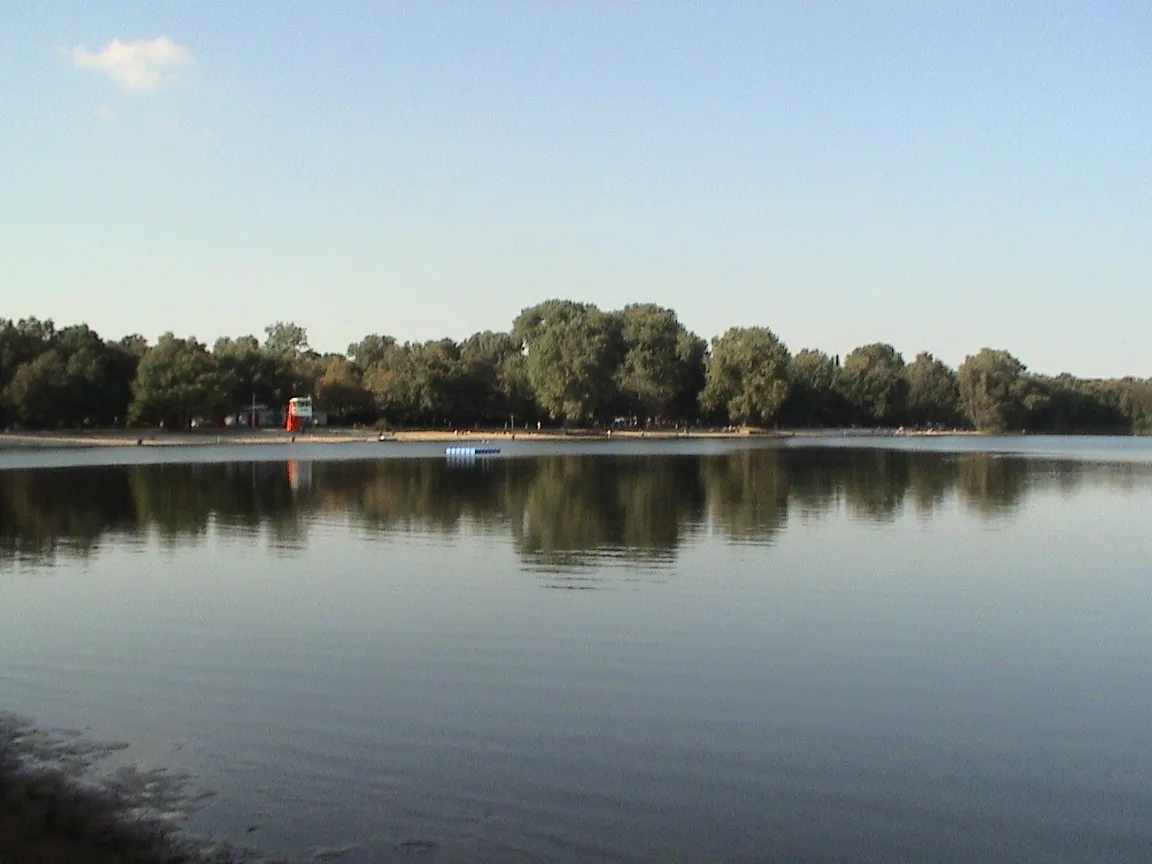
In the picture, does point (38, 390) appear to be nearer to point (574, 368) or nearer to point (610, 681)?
point (574, 368)

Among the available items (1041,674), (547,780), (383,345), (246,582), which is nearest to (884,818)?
(547,780)

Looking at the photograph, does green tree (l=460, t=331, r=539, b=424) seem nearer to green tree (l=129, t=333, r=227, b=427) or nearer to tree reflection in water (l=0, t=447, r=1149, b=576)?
green tree (l=129, t=333, r=227, b=427)

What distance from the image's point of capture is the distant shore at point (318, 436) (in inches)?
3280

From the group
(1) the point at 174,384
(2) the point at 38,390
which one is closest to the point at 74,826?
(2) the point at 38,390

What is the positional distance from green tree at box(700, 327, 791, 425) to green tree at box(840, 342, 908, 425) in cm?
2686

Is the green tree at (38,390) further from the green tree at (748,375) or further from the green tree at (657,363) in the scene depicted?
the green tree at (748,375)

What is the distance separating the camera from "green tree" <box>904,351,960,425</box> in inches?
5901

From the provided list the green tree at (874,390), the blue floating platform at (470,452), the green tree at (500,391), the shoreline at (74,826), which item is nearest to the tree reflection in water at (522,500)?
the shoreline at (74,826)

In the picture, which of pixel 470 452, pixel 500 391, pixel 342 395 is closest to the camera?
pixel 470 452

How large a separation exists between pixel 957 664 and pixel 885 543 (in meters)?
11.3

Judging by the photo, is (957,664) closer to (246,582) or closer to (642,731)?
(642,731)

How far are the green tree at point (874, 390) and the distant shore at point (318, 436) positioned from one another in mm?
8150

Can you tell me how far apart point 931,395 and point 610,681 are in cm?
14558

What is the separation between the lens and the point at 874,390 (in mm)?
147750
